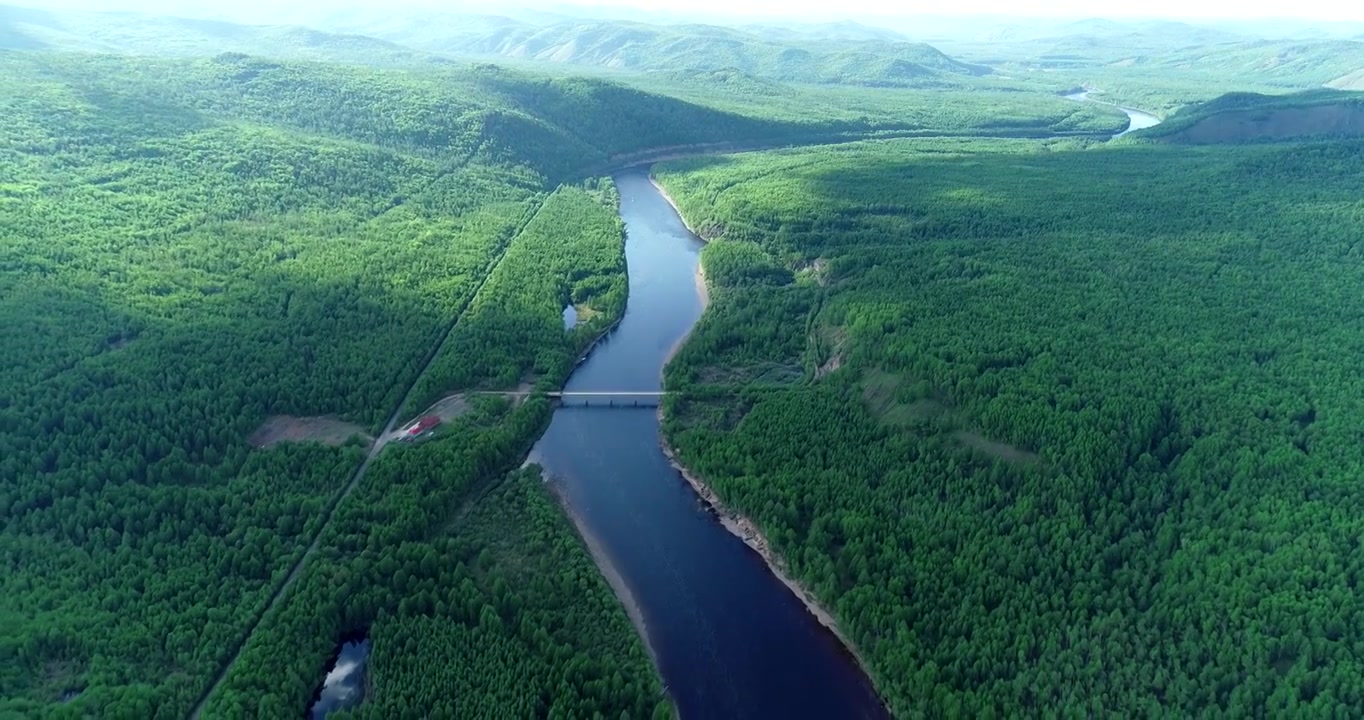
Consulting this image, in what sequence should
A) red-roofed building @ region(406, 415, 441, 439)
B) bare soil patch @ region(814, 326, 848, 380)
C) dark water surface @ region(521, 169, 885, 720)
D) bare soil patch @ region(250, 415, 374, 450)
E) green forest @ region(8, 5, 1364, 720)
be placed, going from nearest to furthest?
green forest @ region(8, 5, 1364, 720)
dark water surface @ region(521, 169, 885, 720)
bare soil patch @ region(250, 415, 374, 450)
red-roofed building @ region(406, 415, 441, 439)
bare soil patch @ region(814, 326, 848, 380)

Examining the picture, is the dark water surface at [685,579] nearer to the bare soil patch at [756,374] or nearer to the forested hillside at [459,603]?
the forested hillside at [459,603]

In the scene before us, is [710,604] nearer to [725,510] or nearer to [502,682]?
[725,510]

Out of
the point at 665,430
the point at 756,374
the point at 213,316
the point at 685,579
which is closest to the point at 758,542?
the point at 685,579

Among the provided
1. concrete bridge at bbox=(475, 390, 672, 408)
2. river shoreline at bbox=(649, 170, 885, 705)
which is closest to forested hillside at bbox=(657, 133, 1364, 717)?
river shoreline at bbox=(649, 170, 885, 705)

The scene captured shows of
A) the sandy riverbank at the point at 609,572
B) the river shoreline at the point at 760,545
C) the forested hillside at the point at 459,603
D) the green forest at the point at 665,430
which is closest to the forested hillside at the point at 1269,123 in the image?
the green forest at the point at 665,430

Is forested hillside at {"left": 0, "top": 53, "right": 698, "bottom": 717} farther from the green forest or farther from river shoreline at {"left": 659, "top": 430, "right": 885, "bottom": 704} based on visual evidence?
river shoreline at {"left": 659, "top": 430, "right": 885, "bottom": 704}

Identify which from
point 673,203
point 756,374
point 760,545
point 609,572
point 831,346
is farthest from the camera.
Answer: point 673,203

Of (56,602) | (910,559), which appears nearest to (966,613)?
(910,559)

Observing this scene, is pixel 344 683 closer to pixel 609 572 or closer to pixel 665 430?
pixel 609 572
